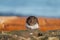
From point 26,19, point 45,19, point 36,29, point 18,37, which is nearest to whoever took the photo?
point 18,37

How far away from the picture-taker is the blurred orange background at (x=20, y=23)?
2.81 m

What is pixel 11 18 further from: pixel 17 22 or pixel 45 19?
pixel 45 19

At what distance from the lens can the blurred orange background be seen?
281 centimetres

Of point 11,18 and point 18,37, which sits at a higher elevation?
point 11,18

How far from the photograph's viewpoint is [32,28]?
254 cm

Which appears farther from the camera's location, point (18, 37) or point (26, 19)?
point (26, 19)

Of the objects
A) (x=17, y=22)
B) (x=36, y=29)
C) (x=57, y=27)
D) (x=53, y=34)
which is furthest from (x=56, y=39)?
(x=17, y=22)

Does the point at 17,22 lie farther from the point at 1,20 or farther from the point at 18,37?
the point at 18,37

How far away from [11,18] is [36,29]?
0.43m

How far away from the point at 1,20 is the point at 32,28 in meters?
0.47

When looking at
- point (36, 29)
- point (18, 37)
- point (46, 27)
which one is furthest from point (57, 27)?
point (18, 37)

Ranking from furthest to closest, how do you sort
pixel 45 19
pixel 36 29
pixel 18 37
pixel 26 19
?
1. pixel 45 19
2. pixel 26 19
3. pixel 36 29
4. pixel 18 37

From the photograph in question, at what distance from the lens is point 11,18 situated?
2.83 m

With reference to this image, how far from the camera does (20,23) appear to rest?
2898 mm
